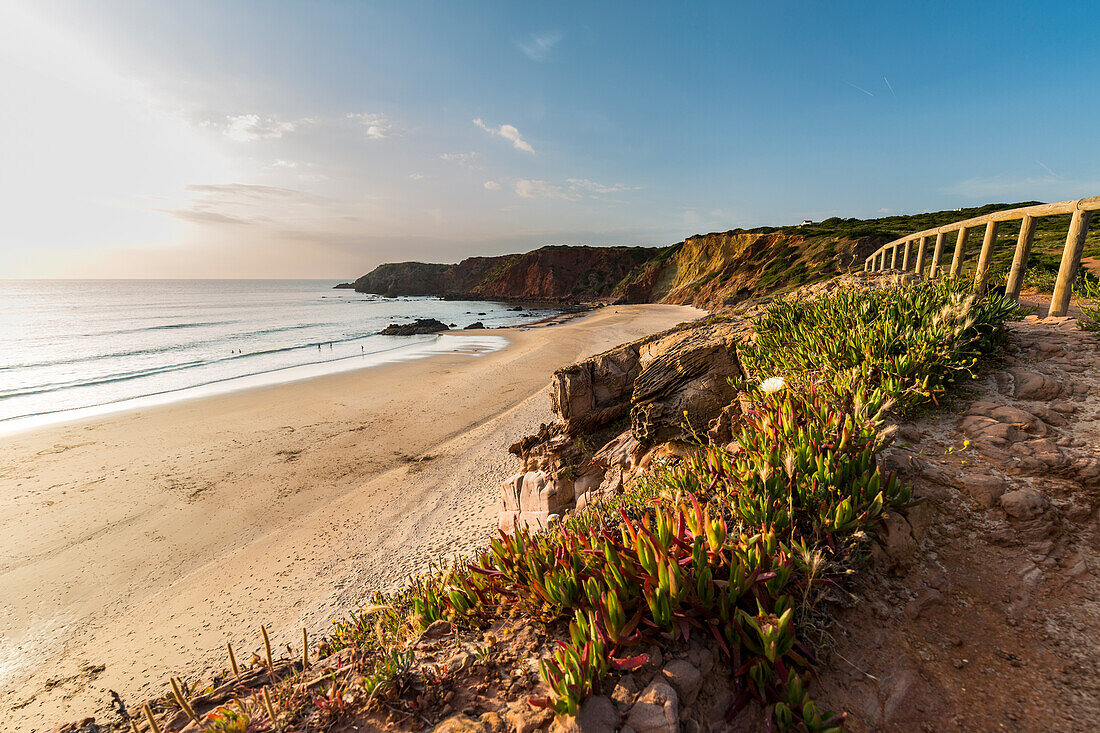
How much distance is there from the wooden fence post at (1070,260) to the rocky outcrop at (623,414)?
352 cm

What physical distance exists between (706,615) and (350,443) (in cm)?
1322

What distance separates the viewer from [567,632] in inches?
97.8

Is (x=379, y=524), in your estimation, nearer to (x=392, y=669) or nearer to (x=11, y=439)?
(x=392, y=669)

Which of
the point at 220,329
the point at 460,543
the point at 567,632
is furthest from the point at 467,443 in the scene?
the point at 220,329

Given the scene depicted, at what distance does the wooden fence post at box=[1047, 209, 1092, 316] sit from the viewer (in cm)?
473

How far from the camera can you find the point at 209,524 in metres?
9.02

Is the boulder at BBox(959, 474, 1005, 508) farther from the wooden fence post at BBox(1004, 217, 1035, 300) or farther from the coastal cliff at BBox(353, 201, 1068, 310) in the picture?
the coastal cliff at BBox(353, 201, 1068, 310)

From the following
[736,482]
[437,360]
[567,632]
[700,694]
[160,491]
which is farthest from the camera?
[437,360]

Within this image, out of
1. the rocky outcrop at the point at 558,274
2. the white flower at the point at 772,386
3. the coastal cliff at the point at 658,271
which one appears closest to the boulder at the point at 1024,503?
the white flower at the point at 772,386

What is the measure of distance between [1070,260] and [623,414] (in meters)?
6.04

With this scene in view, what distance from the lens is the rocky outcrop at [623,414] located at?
5.91 meters

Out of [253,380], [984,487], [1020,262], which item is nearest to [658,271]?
[253,380]

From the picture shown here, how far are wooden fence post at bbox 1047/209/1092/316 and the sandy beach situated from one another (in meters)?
8.56

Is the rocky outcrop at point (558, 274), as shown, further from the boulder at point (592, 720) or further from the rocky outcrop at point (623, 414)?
the boulder at point (592, 720)
